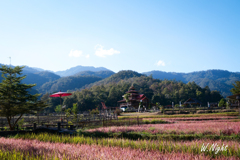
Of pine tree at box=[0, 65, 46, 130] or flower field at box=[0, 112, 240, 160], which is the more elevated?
pine tree at box=[0, 65, 46, 130]

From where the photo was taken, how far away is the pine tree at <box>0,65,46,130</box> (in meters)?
13.6

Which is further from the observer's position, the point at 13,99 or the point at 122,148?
the point at 13,99

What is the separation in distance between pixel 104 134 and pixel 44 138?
4373 millimetres

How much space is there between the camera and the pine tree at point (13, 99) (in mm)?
13605

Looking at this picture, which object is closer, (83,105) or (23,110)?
(23,110)

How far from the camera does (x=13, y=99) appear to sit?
1422 centimetres

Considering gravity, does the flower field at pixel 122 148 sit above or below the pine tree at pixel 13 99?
below

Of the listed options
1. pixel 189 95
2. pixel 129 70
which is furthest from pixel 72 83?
pixel 189 95

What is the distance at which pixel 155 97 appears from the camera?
8175 cm

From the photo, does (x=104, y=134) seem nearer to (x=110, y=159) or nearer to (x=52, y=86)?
(x=110, y=159)

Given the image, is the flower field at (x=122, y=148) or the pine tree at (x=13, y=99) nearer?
the flower field at (x=122, y=148)

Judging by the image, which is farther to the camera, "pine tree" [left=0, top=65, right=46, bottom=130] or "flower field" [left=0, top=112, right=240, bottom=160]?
"pine tree" [left=0, top=65, right=46, bottom=130]

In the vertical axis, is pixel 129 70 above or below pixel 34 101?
above

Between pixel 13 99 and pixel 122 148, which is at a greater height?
pixel 13 99
